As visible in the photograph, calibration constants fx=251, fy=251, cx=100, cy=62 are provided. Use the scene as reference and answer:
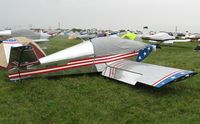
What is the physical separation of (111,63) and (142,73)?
5.10 ft

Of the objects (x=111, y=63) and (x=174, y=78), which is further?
(x=111, y=63)

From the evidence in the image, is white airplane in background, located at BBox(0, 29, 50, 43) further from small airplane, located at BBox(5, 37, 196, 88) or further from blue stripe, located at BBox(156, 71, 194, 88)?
blue stripe, located at BBox(156, 71, 194, 88)

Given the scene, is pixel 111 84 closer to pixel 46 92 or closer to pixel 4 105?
pixel 46 92

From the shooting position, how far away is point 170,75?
5.50m

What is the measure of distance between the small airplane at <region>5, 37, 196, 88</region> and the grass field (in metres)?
0.25

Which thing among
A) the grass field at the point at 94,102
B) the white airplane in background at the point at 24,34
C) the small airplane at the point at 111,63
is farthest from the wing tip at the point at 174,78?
the white airplane in background at the point at 24,34

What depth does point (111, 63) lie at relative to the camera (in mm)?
7363

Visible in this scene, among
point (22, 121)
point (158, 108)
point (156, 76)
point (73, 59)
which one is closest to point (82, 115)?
point (22, 121)

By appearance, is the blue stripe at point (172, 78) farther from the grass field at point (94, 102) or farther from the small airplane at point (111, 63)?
the grass field at point (94, 102)

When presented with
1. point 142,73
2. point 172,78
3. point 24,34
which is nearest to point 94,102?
point 142,73

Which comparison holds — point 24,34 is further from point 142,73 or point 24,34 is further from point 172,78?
point 172,78

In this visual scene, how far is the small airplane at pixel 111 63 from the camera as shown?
5.65 m

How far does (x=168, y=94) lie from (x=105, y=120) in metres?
2.04

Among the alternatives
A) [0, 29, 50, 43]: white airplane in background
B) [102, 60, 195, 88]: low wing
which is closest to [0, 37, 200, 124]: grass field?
[102, 60, 195, 88]: low wing
